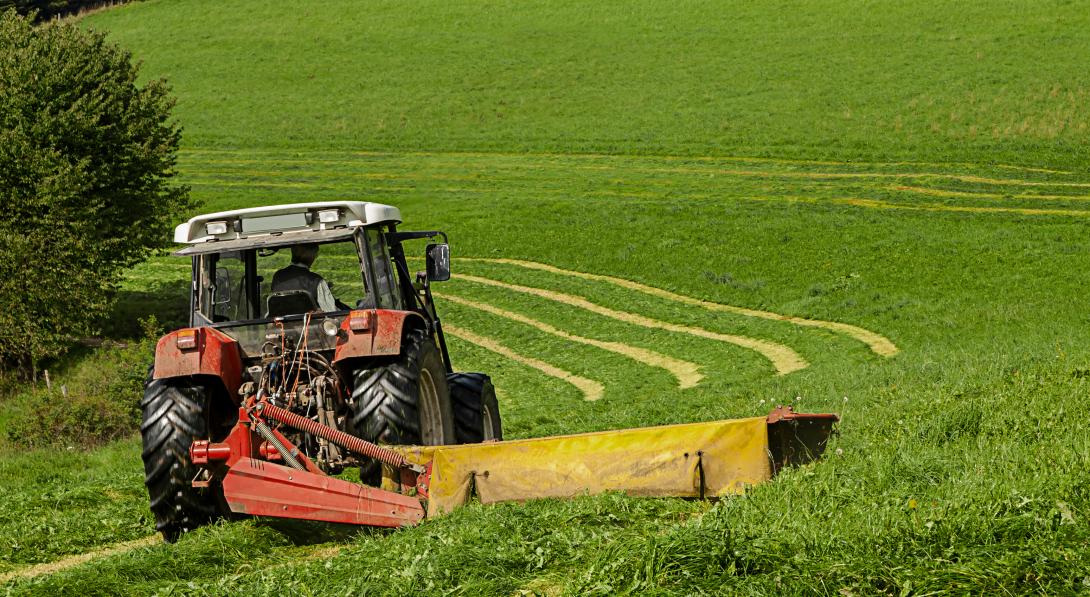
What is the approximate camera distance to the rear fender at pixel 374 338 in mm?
8180

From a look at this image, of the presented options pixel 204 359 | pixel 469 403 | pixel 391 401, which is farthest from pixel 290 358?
pixel 469 403

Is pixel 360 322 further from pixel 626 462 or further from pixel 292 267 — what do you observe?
pixel 626 462

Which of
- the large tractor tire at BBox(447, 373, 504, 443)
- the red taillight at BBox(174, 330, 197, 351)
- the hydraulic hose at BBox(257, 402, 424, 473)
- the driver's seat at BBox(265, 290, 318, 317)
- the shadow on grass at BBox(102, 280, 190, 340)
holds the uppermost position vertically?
the driver's seat at BBox(265, 290, 318, 317)

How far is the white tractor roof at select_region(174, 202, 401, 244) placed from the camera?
9039 mm

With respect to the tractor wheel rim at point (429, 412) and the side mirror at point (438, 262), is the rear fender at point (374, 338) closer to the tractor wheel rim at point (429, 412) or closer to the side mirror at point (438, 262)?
the tractor wheel rim at point (429, 412)

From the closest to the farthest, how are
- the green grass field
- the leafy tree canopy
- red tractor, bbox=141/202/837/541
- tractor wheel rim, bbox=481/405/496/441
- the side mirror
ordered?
the green grass field < red tractor, bbox=141/202/837/541 < the side mirror < tractor wheel rim, bbox=481/405/496/441 < the leafy tree canopy

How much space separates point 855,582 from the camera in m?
4.97

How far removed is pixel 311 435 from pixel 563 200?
34.8 metres

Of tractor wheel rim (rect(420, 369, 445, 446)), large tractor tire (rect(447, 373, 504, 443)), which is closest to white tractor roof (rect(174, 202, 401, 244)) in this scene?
tractor wheel rim (rect(420, 369, 445, 446))

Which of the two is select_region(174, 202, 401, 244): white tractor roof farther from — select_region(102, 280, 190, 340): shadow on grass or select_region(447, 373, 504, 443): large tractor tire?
select_region(102, 280, 190, 340): shadow on grass

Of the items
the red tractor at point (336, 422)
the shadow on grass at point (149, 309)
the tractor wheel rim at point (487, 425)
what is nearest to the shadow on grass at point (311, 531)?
the red tractor at point (336, 422)

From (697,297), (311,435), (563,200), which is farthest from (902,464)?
(563,200)

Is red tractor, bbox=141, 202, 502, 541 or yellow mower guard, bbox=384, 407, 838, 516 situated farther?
red tractor, bbox=141, 202, 502, 541

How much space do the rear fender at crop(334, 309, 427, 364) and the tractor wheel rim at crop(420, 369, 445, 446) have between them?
0.43 m
